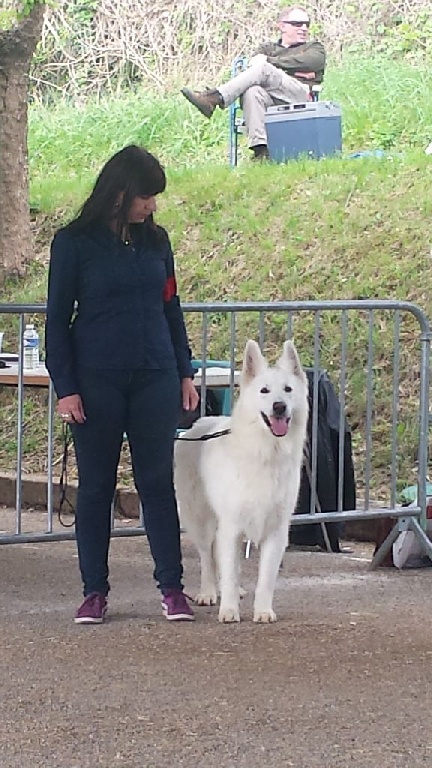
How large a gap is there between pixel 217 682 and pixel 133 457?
4.11ft

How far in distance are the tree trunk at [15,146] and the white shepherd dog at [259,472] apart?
7.25 metres

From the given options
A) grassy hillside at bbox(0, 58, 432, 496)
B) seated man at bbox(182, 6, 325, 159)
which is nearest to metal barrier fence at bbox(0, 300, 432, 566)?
grassy hillside at bbox(0, 58, 432, 496)

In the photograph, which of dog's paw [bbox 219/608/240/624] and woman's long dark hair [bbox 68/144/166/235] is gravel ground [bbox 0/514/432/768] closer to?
dog's paw [bbox 219/608/240/624]

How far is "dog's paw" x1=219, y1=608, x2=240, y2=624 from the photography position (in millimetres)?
5812

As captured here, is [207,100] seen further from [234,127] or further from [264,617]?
[264,617]

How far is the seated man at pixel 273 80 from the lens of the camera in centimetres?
1336

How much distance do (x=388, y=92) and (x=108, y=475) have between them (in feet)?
34.6

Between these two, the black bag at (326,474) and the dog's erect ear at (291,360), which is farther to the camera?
the black bag at (326,474)

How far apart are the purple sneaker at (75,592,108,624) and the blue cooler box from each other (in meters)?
7.93

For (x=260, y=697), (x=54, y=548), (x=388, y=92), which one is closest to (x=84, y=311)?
(x=260, y=697)

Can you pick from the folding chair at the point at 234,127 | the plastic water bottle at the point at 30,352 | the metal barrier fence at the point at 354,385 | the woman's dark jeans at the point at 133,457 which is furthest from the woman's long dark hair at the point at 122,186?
the folding chair at the point at 234,127

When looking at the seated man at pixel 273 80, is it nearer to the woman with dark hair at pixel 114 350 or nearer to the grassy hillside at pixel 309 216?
the grassy hillside at pixel 309 216

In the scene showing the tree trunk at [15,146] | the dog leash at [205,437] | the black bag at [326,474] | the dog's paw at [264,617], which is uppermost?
the tree trunk at [15,146]

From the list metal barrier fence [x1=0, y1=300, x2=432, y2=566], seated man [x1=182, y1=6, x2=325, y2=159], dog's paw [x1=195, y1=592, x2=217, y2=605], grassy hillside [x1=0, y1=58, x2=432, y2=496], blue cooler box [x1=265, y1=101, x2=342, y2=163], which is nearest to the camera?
dog's paw [x1=195, y1=592, x2=217, y2=605]
